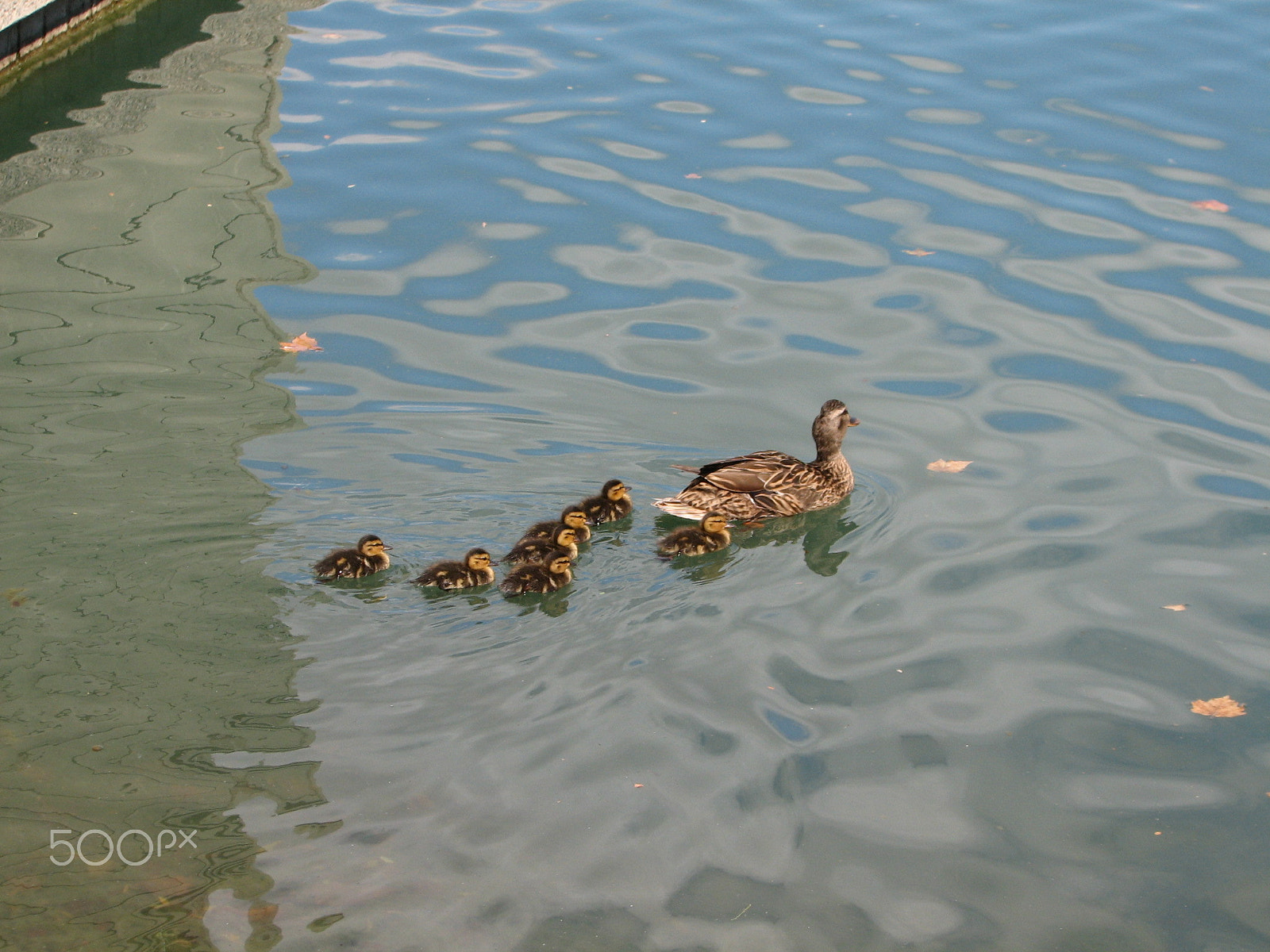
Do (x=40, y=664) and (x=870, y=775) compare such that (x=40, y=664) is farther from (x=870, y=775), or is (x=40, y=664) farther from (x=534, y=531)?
(x=870, y=775)

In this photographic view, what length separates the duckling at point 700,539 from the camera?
6.90 metres

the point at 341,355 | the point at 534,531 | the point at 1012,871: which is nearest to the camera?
the point at 1012,871

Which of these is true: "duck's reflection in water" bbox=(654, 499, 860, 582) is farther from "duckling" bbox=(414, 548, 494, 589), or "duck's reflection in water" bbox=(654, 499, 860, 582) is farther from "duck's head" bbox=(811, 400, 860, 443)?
"duckling" bbox=(414, 548, 494, 589)

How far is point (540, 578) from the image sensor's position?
645 centimetres

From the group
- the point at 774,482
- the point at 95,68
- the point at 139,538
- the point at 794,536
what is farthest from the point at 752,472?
the point at 95,68

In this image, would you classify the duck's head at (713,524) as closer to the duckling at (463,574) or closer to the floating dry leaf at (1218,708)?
the duckling at (463,574)

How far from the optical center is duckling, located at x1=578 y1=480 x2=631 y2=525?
23.5ft

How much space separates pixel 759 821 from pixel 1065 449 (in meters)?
3.64

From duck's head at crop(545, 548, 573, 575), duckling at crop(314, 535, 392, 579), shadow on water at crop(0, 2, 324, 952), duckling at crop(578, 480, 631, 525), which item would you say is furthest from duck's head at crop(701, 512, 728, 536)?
shadow on water at crop(0, 2, 324, 952)

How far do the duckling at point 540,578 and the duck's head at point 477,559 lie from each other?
4.8 inches

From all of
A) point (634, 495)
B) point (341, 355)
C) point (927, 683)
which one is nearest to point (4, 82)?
point (341, 355)

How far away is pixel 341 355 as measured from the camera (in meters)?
8.59

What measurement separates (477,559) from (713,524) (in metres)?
1.22

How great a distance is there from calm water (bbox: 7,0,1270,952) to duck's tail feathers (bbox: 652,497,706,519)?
0.23m
